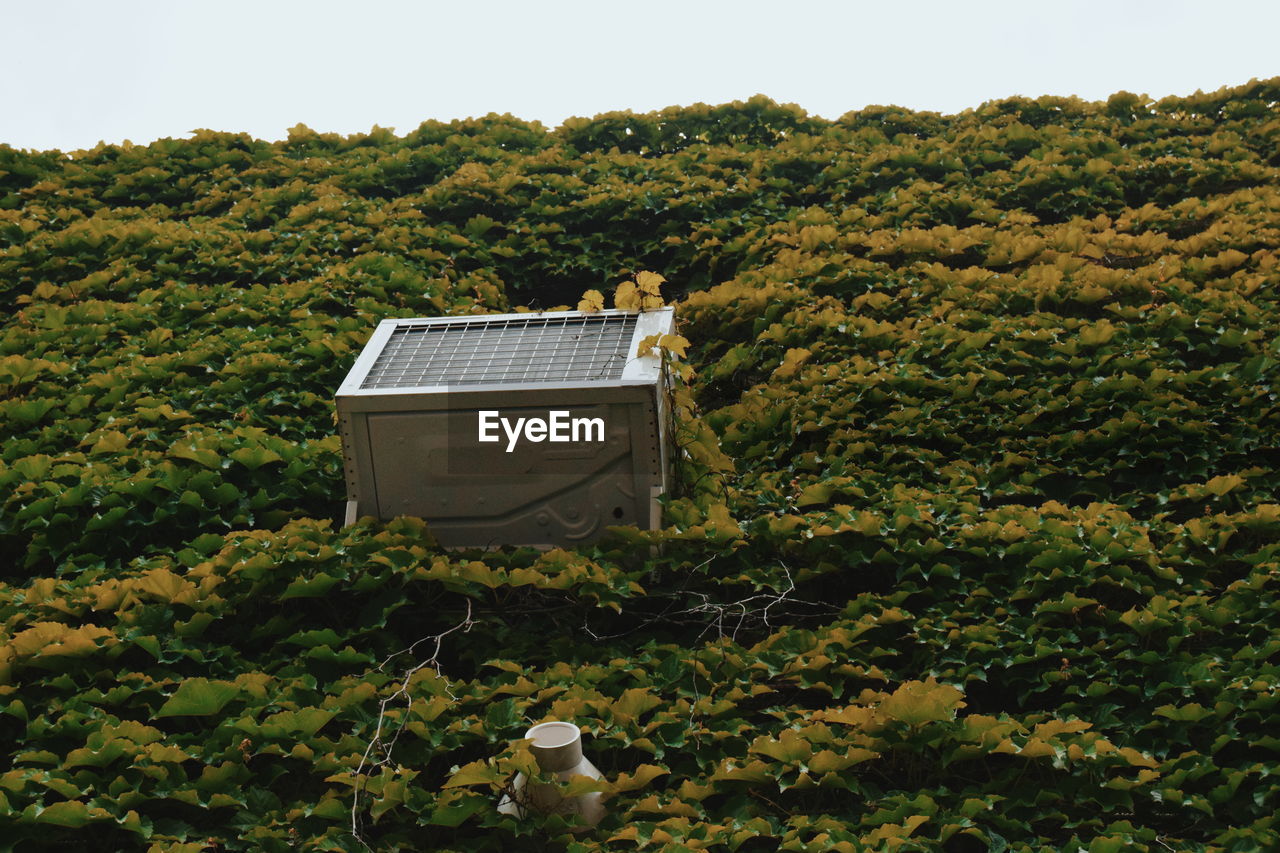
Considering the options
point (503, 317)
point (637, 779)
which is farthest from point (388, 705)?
point (503, 317)

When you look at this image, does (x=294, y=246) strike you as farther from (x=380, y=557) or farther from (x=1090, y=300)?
(x=1090, y=300)

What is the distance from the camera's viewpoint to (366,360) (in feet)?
14.0

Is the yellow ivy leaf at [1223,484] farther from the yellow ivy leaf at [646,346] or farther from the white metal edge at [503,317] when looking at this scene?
the white metal edge at [503,317]

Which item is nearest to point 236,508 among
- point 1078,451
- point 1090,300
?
point 1078,451

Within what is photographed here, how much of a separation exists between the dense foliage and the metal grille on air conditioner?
599 millimetres

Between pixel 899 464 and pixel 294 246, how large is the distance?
4994mm

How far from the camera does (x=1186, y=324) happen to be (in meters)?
5.45

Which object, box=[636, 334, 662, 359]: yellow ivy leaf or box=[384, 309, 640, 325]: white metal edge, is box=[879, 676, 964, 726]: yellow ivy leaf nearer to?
box=[636, 334, 662, 359]: yellow ivy leaf

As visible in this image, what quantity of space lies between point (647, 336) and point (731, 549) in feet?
2.88

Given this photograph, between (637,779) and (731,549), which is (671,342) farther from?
(637,779)

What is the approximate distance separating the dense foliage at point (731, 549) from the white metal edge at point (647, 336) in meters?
0.55

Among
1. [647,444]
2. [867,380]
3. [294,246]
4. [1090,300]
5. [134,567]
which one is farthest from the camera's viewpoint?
[294,246]

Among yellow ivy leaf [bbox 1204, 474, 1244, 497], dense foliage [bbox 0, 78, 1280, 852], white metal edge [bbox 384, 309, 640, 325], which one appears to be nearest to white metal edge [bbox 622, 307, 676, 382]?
white metal edge [bbox 384, 309, 640, 325]
